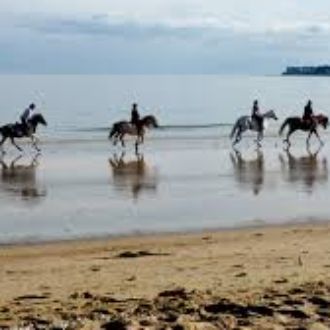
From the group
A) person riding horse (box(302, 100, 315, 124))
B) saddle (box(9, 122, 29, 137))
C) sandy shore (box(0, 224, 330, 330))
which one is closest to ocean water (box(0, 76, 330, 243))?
saddle (box(9, 122, 29, 137))

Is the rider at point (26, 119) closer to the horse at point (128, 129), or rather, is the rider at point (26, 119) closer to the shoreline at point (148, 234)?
the horse at point (128, 129)

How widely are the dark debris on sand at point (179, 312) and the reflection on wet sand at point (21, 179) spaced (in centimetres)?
1158

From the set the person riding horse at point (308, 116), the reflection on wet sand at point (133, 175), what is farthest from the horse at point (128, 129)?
the person riding horse at point (308, 116)

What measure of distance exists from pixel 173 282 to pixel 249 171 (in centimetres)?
1643

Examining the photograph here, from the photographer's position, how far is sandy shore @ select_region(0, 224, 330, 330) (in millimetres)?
8742

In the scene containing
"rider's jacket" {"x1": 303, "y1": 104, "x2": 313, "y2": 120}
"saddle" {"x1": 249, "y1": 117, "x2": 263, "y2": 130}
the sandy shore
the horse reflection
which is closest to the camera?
the sandy shore

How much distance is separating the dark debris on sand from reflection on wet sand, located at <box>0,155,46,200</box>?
11584 mm

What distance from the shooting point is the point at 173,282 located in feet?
36.0

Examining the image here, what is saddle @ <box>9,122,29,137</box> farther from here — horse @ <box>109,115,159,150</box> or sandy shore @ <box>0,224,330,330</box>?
sandy shore @ <box>0,224,330,330</box>

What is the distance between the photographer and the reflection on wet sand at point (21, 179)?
869 inches

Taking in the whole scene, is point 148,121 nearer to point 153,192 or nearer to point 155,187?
point 155,187

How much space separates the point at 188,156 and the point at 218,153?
2090 millimetres

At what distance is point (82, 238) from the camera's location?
625 inches

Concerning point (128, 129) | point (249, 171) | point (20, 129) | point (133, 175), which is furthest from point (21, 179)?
point (128, 129)
